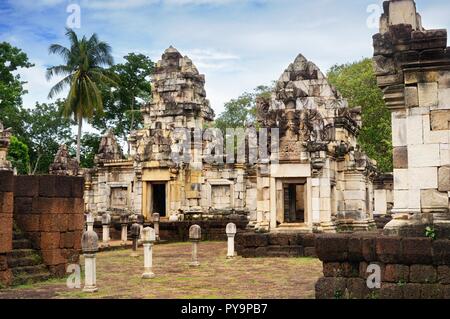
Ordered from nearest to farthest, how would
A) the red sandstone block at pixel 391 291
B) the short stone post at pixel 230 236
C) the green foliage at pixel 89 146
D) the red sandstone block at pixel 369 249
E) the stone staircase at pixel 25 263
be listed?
the red sandstone block at pixel 391 291 < the red sandstone block at pixel 369 249 < the stone staircase at pixel 25 263 < the short stone post at pixel 230 236 < the green foliage at pixel 89 146

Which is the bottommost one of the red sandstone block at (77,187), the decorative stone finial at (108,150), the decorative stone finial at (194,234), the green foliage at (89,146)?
the decorative stone finial at (194,234)

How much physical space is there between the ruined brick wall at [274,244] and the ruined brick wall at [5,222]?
6860 millimetres

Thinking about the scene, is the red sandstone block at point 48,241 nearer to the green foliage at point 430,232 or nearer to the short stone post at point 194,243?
the short stone post at point 194,243

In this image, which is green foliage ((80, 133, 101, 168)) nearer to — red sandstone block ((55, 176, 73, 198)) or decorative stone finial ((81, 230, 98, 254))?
red sandstone block ((55, 176, 73, 198))

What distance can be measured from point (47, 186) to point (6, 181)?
1326 millimetres

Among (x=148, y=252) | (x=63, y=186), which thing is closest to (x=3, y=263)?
(x=63, y=186)

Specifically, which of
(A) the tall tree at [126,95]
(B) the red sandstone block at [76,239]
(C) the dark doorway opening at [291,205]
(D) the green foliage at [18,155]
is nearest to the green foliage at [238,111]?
Result: (A) the tall tree at [126,95]

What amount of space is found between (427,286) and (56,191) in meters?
7.19

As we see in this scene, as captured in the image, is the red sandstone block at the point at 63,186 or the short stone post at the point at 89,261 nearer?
the short stone post at the point at 89,261

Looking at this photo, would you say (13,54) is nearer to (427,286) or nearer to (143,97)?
(143,97)

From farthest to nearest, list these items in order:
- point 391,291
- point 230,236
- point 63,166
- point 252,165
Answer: point 63,166 < point 252,165 < point 230,236 < point 391,291

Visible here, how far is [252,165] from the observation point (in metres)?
21.8

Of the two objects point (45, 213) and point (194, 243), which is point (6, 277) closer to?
point (45, 213)

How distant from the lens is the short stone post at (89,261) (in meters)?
9.23
